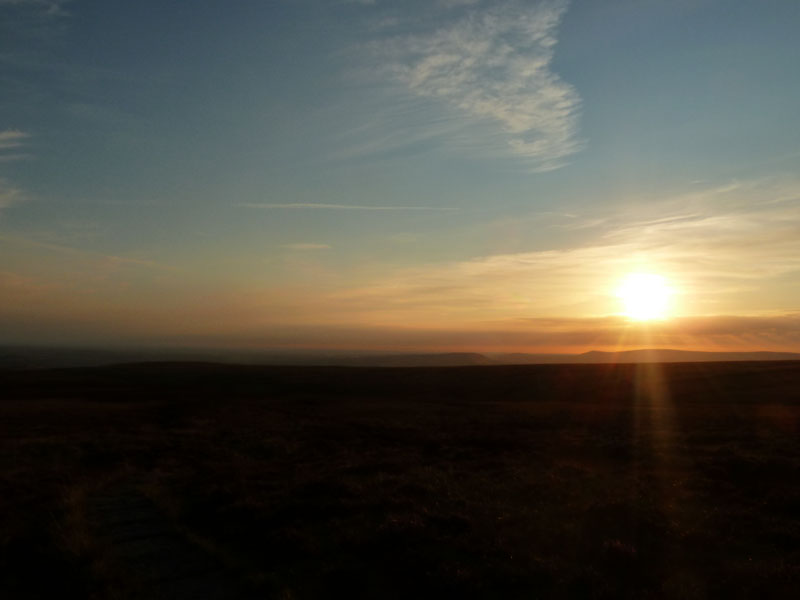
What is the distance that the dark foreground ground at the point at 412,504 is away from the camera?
31.1ft

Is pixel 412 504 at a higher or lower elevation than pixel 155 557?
higher

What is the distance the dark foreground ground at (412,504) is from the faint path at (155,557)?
0.07 m

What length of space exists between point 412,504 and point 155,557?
6.04m

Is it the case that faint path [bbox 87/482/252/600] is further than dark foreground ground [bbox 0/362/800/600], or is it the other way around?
dark foreground ground [bbox 0/362/800/600]

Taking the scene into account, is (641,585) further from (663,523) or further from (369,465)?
(369,465)

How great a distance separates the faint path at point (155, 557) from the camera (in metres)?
9.19

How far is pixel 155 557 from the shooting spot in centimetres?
1092

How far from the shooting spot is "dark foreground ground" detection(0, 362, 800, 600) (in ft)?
31.1

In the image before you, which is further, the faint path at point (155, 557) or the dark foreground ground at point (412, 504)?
the dark foreground ground at point (412, 504)

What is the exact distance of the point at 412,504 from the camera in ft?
46.3

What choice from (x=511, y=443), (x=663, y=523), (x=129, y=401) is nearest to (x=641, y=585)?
(x=663, y=523)

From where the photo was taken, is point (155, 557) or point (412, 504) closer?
point (155, 557)

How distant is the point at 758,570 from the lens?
30.7 feet

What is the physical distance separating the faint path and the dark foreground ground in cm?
7
